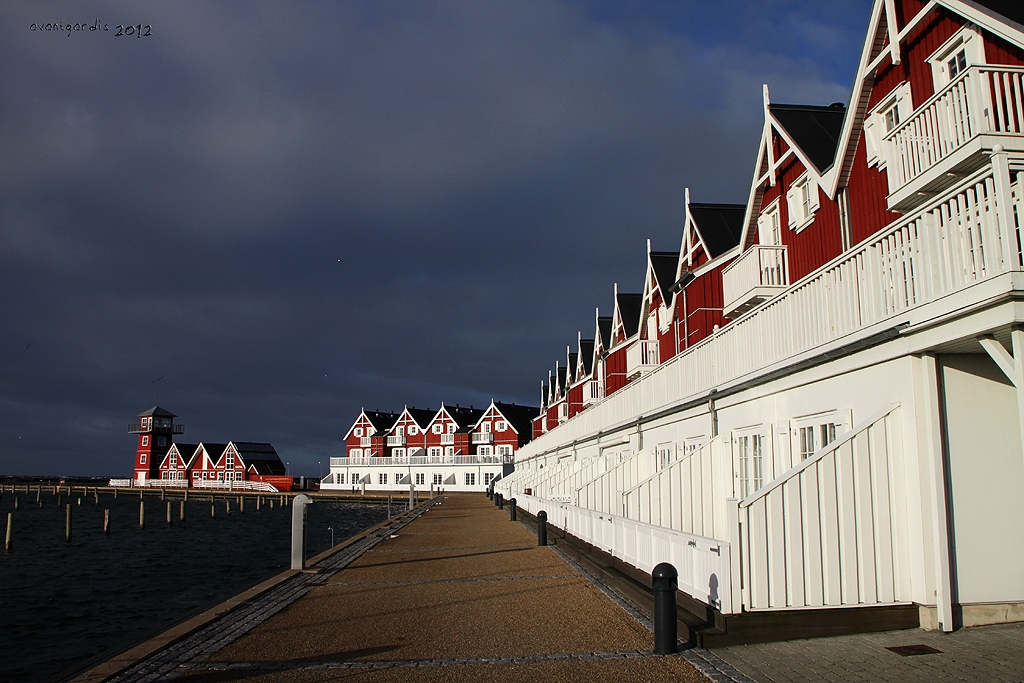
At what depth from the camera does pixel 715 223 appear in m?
23.3

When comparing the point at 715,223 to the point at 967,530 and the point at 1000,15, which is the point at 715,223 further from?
the point at 967,530

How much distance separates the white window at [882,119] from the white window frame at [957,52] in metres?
0.66

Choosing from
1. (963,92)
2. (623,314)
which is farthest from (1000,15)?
(623,314)

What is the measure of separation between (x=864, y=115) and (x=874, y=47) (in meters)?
1.13

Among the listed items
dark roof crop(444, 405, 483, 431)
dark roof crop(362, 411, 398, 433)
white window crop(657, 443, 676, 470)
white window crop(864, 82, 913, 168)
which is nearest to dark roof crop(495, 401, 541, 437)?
dark roof crop(444, 405, 483, 431)

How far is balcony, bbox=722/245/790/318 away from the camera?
51.6ft

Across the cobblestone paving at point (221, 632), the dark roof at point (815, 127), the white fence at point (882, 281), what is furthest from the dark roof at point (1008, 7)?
the cobblestone paving at point (221, 632)

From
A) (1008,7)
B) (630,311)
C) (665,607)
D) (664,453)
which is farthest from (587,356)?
(665,607)

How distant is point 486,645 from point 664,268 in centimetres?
2229

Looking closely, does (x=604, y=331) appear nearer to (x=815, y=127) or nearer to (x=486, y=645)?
(x=815, y=127)

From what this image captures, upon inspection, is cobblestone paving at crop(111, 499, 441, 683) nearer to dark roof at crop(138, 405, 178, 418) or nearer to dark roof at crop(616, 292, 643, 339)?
dark roof at crop(616, 292, 643, 339)

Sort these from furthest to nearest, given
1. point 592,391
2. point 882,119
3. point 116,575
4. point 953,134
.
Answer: point 592,391, point 116,575, point 882,119, point 953,134

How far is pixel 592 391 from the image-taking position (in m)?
43.4

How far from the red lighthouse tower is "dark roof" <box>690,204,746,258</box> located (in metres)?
96.8
